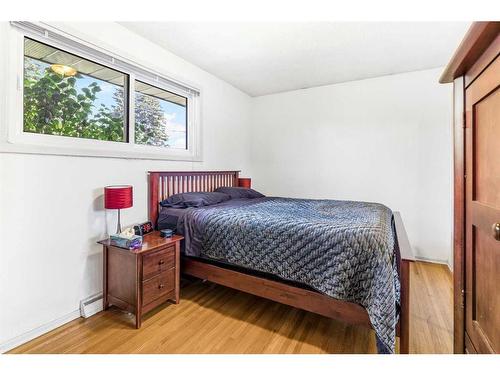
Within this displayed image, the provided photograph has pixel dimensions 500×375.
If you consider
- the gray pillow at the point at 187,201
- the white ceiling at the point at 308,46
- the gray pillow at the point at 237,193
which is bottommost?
the gray pillow at the point at 187,201

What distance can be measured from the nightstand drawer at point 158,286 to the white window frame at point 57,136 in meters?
1.14

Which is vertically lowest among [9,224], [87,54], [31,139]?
[9,224]

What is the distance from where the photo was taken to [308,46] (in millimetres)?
2582

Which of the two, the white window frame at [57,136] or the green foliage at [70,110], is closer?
the white window frame at [57,136]

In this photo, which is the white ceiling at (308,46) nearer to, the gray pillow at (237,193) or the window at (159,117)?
the window at (159,117)

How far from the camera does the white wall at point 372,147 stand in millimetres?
3092

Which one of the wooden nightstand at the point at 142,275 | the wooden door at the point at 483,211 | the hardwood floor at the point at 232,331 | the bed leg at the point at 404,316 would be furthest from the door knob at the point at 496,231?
the wooden nightstand at the point at 142,275

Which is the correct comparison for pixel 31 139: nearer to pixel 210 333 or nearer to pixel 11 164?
pixel 11 164

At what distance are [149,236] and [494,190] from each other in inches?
88.6

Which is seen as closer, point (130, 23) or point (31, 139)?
point (31, 139)

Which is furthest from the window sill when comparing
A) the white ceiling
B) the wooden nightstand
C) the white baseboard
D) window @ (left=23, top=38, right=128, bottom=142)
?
the white baseboard

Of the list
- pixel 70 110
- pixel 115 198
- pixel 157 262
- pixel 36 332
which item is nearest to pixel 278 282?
pixel 157 262

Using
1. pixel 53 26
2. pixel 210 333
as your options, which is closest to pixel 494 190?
pixel 210 333
